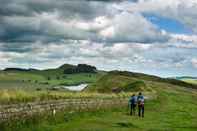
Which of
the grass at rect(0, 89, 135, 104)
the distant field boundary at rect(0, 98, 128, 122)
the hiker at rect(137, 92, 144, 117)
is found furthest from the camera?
the hiker at rect(137, 92, 144, 117)

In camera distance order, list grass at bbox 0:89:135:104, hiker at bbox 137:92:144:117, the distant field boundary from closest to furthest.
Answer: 1. the distant field boundary
2. grass at bbox 0:89:135:104
3. hiker at bbox 137:92:144:117

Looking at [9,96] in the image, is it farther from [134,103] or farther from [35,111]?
[134,103]

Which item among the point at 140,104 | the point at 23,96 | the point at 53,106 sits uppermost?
the point at 23,96

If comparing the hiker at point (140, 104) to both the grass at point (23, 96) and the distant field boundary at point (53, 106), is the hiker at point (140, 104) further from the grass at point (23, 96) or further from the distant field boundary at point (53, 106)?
the grass at point (23, 96)

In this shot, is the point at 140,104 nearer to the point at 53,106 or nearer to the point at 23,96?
the point at 53,106

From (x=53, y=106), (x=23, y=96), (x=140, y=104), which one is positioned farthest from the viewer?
(x=140, y=104)

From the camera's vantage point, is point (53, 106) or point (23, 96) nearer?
point (23, 96)

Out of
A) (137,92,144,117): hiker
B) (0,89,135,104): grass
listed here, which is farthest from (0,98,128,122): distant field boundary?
(137,92,144,117): hiker

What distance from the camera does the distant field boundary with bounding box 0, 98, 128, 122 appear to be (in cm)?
3530

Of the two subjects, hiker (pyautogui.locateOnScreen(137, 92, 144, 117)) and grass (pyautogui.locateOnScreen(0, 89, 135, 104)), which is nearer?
grass (pyautogui.locateOnScreen(0, 89, 135, 104))

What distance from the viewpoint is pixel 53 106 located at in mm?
44844

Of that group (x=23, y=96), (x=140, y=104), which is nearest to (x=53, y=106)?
(x=23, y=96)

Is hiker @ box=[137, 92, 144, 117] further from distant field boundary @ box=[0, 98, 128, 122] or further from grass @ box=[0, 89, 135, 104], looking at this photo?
grass @ box=[0, 89, 135, 104]

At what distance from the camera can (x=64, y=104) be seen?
158 ft
